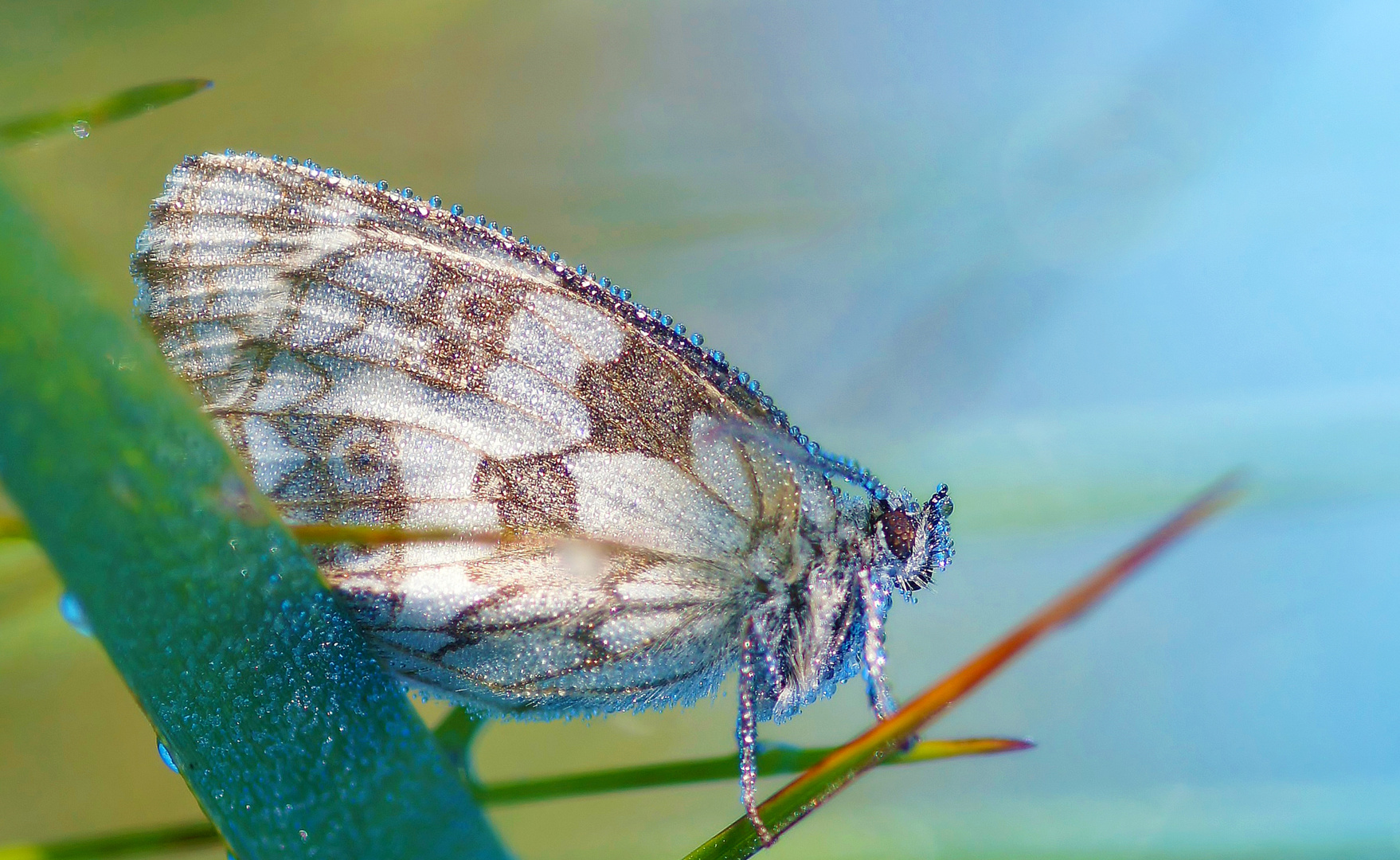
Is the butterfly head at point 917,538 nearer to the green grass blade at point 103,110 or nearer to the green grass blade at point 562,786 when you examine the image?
the green grass blade at point 562,786

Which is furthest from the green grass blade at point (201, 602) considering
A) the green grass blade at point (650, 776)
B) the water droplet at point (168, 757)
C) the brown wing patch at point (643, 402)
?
the brown wing patch at point (643, 402)

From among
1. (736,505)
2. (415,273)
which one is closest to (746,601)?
(736,505)

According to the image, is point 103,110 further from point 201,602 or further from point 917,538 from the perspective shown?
point 917,538

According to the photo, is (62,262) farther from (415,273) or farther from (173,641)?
(415,273)

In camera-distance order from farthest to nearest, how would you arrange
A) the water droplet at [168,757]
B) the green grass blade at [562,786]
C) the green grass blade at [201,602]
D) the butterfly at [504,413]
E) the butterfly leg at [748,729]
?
the butterfly at [504,413], the butterfly leg at [748,729], the green grass blade at [562,786], the water droplet at [168,757], the green grass blade at [201,602]

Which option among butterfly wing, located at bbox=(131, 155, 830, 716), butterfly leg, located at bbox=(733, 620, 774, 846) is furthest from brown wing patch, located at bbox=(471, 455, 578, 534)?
butterfly leg, located at bbox=(733, 620, 774, 846)

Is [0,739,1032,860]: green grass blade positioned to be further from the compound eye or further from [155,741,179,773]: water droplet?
the compound eye
